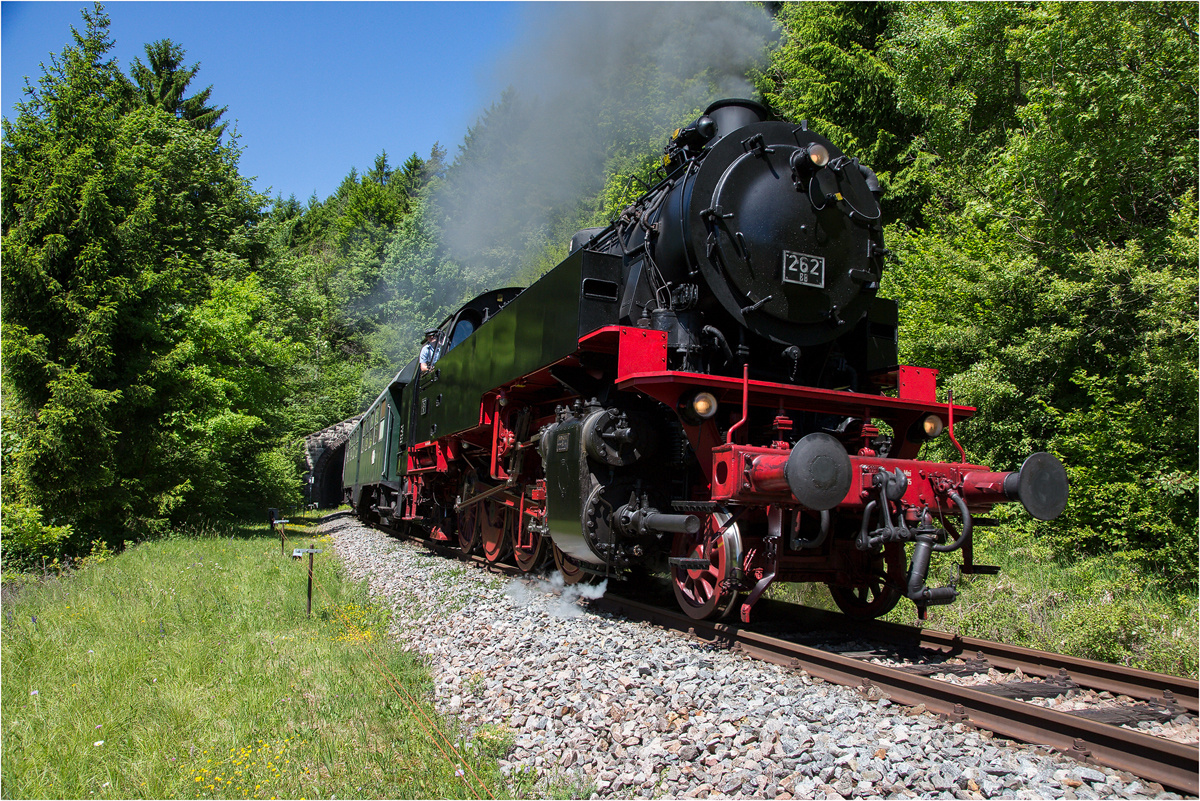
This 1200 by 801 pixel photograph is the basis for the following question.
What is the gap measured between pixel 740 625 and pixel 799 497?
5.49 feet

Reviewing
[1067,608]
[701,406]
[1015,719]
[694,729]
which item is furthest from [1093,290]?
[694,729]

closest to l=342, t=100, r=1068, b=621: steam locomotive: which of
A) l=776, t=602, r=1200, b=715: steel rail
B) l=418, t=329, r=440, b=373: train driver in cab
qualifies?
l=776, t=602, r=1200, b=715: steel rail

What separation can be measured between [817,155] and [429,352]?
737 cm

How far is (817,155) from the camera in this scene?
16.8 ft

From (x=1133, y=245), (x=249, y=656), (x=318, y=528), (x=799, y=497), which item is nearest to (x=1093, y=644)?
(x=799, y=497)

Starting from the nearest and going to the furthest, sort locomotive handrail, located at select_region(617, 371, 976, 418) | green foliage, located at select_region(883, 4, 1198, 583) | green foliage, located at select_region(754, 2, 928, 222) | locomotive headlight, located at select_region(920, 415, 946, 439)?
locomotive handrail, located at select_region(617, 371, 976, 418), locomotive headlight, located at select_region(920, 415, 946, 439), green foliage, located at select_region(883, 4, 1198, 583), green foliage, located at select_region(754, 2, 928, 222)

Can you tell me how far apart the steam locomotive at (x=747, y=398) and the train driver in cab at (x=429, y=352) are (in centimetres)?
492

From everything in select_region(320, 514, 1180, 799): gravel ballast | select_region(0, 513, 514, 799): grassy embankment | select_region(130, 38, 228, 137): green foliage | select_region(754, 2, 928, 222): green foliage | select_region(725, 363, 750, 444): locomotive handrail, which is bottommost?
select_region(0, 513, 514, 799): grassy embankment

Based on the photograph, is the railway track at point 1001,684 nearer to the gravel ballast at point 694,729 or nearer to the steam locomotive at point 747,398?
the gravel ballast at point 694,729

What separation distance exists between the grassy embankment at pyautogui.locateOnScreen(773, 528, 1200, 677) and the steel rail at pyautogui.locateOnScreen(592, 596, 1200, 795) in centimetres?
103

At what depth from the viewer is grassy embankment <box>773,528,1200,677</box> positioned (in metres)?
4.74

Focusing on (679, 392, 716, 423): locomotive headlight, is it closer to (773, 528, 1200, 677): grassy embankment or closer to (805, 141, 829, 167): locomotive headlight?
(773, 528, 1200, 677): grassy embankment

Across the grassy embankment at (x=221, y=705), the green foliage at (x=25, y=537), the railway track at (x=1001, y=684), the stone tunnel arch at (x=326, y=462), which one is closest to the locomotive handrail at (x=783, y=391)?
the railway track at (x=1001, y=684)

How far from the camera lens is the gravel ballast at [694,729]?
2656mm
